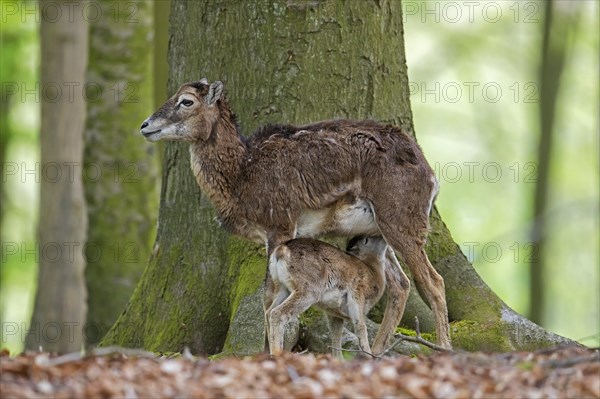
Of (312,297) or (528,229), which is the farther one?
(528,229)

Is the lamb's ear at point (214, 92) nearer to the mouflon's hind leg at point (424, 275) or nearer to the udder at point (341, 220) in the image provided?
the udder at point (341, 220)

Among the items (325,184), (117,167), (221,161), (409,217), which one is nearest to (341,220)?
(325,184)

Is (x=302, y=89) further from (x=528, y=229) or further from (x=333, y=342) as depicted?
(x=528, y=229)

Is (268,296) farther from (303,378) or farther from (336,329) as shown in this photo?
(303,378)

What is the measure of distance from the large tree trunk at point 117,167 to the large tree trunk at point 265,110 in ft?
15.4

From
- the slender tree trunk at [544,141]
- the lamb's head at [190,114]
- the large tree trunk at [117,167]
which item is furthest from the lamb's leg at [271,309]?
the slender tree trunk at [544,141]

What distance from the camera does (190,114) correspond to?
8.50m

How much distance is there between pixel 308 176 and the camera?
8.20 m

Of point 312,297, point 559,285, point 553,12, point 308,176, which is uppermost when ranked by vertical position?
point 553,12

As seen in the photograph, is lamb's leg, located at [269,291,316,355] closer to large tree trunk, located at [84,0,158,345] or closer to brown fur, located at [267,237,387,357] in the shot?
brown fur, located at [267,237,387,357]

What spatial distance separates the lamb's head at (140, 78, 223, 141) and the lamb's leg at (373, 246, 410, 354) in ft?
6.23

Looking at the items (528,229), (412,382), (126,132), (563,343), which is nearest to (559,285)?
(528,229)

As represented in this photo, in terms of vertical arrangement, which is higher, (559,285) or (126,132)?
(126,132)

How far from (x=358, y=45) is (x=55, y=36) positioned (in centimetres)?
629
